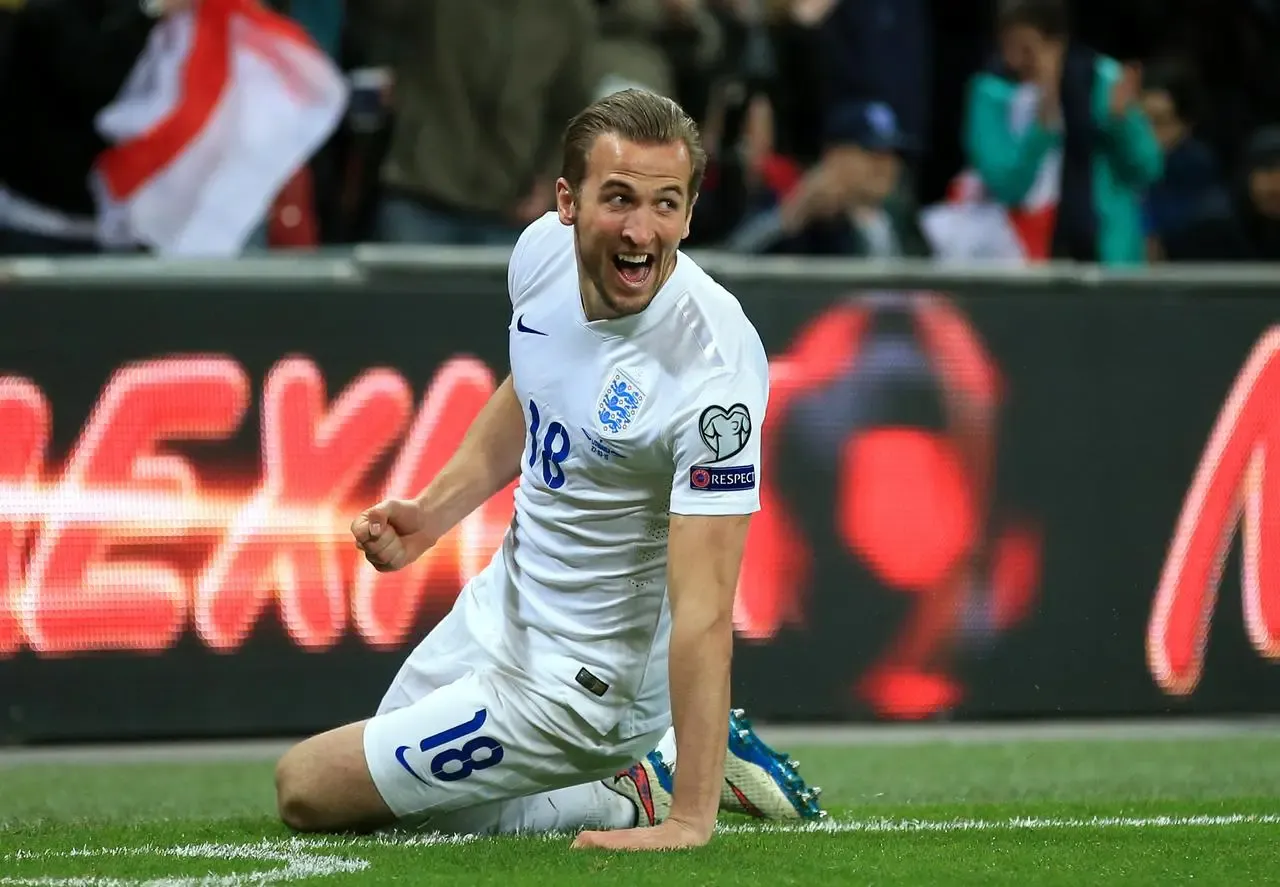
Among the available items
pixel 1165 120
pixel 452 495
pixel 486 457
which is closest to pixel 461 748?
pixel 452 495

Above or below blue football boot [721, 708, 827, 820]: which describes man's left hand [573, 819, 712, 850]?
above

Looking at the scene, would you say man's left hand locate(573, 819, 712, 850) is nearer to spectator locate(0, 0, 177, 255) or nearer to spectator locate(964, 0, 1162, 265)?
spectator locate(0, 0, 177, 255)

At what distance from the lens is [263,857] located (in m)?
4.68

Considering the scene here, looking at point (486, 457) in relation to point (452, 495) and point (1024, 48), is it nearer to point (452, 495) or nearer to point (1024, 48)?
point (452, 495)

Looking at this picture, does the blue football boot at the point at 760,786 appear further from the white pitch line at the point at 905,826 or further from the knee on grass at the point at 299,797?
the knee on grass at the point at 299,797

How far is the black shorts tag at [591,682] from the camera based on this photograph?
4879mm

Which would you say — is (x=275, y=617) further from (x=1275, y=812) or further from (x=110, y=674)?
(x=1275, y=812)

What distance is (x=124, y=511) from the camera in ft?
21.9

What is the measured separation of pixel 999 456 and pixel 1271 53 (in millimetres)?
4750

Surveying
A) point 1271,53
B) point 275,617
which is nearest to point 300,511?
point 275,617

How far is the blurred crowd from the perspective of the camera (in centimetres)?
818

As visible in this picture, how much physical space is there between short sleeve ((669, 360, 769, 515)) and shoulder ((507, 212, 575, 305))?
22.0 inches

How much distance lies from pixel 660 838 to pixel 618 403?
949 millimetres

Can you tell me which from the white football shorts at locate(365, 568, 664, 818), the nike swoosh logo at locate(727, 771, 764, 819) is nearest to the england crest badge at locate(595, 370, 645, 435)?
the white football shorts at locate(365, 568, 664, 818)
